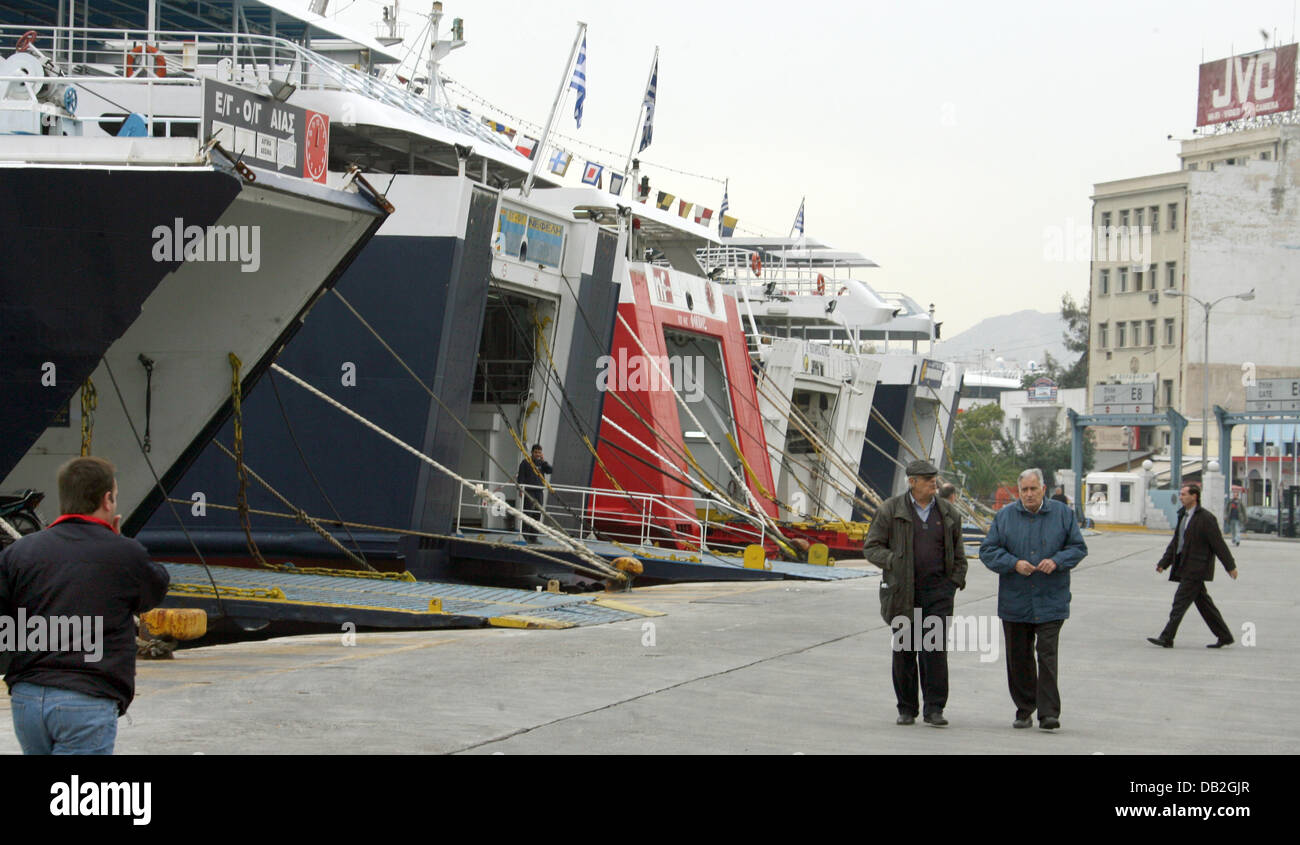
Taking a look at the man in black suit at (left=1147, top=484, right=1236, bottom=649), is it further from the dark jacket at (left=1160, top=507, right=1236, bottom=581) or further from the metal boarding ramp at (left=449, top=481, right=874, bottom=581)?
the metal boarding ramp at (left=449, top=481, right=874, bottom=581)

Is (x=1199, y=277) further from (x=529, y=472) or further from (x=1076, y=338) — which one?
(x=529, y=472)

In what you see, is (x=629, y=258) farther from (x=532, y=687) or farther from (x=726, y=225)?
(x=532, y=687)

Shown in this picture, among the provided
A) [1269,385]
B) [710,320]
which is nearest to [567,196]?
[710,320]

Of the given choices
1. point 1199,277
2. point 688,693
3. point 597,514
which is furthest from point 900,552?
point 1199,277

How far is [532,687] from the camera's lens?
9.79 m

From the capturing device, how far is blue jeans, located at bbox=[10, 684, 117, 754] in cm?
502

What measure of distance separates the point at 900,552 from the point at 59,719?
17.9 ft

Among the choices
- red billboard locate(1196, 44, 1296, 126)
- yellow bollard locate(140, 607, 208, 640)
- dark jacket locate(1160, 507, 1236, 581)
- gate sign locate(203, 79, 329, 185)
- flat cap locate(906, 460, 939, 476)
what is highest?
red billboard locate(1196, 44, 1296, 126)

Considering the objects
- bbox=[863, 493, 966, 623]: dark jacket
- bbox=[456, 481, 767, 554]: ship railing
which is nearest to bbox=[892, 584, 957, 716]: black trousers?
bbox=[863, 493, 966, 623]: dark jacket

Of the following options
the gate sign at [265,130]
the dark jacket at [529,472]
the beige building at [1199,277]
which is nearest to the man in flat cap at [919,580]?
the gate sign at [265,130]

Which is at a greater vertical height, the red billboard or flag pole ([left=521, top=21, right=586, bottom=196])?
the red billboard

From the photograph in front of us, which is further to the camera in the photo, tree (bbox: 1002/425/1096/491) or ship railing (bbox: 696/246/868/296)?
tree (bbox: 1002/425/1096/491)

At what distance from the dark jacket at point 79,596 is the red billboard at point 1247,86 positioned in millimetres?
79967

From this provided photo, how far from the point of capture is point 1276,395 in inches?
2063
